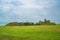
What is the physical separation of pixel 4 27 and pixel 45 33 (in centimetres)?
79

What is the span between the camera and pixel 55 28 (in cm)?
253

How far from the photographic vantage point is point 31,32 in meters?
2.54

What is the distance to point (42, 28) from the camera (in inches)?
101

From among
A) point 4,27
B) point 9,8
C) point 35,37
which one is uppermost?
point 9,8

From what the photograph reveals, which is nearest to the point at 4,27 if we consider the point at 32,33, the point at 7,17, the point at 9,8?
the point at 7,17

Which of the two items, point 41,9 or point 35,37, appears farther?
point 41,9

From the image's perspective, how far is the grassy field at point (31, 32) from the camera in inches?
96.6

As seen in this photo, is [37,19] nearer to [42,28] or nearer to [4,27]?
[42,28]

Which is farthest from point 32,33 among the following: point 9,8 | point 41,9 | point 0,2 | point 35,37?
point 0,2

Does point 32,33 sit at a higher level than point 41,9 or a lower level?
lower

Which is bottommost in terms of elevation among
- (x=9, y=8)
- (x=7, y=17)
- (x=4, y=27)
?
(x=4, y=27)

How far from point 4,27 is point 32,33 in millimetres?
557

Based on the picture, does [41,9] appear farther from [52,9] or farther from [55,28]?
[55,28]

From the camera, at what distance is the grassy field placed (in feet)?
8.05
